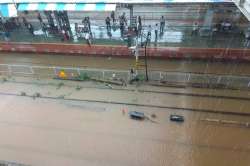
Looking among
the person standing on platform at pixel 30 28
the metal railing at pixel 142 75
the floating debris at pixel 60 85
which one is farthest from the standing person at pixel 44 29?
the floating debris at pixel 60 85

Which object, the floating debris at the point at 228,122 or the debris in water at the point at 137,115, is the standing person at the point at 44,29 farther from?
the floating debris at the point at 228,122

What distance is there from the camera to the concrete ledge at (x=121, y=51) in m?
20.6

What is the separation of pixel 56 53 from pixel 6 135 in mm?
9201

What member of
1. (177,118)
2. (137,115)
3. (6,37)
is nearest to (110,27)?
(6,37)

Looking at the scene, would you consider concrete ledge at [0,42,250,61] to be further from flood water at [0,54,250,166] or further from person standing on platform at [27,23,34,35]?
person standing on platform at [27,23,34,35]

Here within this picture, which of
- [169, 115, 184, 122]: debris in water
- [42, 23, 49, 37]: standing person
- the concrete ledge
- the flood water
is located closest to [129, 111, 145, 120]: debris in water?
the flood water

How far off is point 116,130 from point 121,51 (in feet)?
25.7

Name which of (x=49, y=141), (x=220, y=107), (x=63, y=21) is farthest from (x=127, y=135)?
(x=63, y=21)

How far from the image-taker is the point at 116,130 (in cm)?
1647

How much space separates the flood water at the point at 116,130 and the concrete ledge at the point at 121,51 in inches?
36.6

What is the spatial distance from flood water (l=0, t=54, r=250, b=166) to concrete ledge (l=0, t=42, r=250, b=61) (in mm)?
929

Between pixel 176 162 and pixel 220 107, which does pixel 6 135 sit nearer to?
pixel 176 162

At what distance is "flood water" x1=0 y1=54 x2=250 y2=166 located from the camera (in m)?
14.9

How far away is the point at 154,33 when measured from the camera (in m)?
22.9
